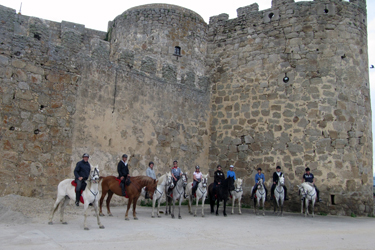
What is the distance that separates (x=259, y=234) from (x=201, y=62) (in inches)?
407

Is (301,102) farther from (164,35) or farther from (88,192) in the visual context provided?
(88,192)

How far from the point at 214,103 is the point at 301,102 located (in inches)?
131

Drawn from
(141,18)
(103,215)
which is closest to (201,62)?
(141,18)

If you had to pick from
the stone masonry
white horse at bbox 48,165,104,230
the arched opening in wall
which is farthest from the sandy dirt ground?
the arched opening in wall

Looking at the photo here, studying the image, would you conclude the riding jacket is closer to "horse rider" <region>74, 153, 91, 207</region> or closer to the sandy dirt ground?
the sandy dirt ground

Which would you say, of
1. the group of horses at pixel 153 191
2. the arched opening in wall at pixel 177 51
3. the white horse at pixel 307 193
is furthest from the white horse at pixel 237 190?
the arched opening in wall at pixel 177 51

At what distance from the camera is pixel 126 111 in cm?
1098

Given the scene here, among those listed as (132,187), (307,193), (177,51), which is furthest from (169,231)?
(177,51)

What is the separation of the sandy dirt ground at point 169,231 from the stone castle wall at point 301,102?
6.57 feet

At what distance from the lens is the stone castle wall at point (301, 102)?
11.0 m

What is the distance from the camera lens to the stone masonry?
8.84m

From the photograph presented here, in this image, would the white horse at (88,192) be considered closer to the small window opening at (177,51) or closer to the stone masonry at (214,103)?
the stone masonry at (214,103)

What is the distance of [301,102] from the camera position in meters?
11.7

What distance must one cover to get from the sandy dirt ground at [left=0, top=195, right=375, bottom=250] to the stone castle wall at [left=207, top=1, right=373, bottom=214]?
6.57 feet
